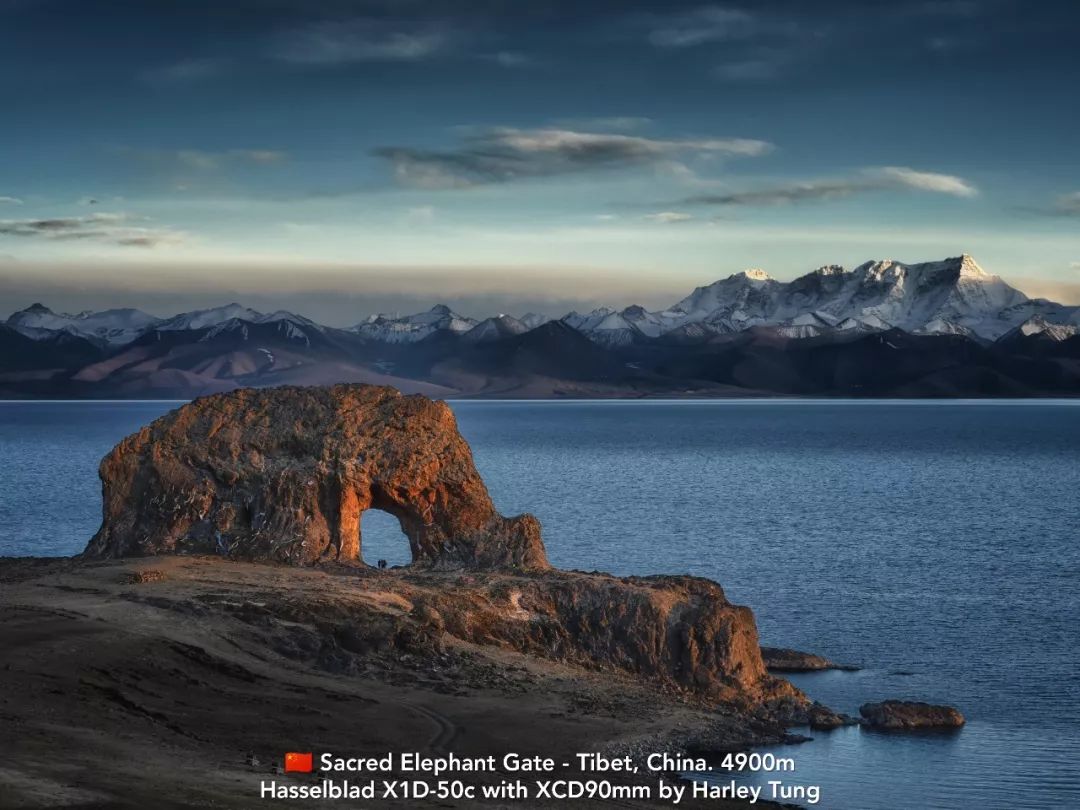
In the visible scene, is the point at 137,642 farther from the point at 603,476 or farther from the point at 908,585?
the point at 603,476

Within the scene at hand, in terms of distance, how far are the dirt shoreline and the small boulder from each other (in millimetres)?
3011

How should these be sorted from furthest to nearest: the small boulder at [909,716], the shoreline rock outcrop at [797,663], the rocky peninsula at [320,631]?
the shoreline rock outcrop at [797,663], the small boulder at [909,716], the rocky peninsula at [320,631]

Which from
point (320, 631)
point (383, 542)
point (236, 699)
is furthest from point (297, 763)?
point (383, 542)

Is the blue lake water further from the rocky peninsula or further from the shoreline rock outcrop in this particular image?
the rocky peninsula

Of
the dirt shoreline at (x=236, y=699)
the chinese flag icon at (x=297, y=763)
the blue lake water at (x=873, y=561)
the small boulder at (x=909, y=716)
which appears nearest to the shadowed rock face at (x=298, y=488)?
the dirt shoreline at (x=236, y=699)

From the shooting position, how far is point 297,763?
24828 mm

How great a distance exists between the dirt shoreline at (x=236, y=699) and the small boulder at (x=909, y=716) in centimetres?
301

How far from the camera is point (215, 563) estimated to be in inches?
1577

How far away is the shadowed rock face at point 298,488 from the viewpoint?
42.5 metres

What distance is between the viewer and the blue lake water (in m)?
33.1

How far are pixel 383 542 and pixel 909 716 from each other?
3864cm

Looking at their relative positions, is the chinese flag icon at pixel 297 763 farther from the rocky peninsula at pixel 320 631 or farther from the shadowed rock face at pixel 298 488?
the shadowed rock face at pixel 298 488

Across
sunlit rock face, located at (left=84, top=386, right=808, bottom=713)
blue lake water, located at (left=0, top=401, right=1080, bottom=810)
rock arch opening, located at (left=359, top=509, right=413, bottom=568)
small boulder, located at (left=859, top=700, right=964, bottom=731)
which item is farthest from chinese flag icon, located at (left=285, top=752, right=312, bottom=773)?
rock arch opening, located at (left=359, top=509, right=413, bottom=568)

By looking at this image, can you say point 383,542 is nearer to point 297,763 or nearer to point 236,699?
point 236,699
